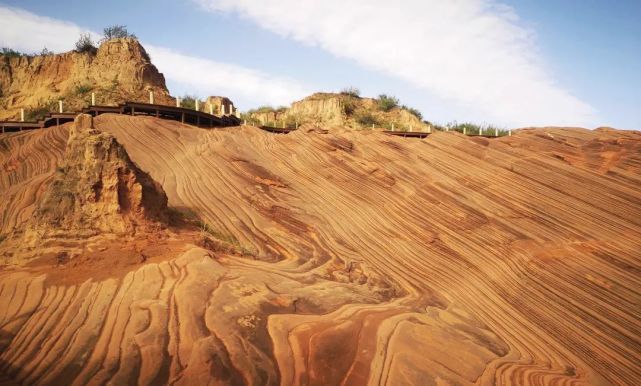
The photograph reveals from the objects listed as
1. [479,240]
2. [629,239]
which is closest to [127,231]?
[479,240]

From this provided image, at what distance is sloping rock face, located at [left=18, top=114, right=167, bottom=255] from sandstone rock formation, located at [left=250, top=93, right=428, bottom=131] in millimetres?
26687

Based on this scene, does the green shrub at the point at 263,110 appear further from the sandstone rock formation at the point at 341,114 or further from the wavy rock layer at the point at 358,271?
the wavy rock layer at the point at 358,271

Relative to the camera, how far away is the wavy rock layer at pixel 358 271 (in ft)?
8.14

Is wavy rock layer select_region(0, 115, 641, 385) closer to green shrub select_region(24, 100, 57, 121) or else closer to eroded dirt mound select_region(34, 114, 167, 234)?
eroded dirt mound select_region(34, 114, 167, 234)

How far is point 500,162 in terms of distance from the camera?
295 inches

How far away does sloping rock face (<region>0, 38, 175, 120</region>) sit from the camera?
26.4 m

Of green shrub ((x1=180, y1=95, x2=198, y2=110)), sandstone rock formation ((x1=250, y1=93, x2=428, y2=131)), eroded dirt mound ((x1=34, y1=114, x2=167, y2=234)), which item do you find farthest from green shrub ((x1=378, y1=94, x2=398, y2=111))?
eroded dirt mound ((x1=34, y1=114, x2=167, y2=234))

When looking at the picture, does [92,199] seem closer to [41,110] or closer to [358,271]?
[358,271]

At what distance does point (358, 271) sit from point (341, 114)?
1103 inches

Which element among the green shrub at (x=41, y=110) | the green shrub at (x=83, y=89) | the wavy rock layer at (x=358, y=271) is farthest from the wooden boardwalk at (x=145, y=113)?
the green shrub at (x=83, y=89)

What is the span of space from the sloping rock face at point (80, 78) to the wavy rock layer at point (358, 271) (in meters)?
19.5

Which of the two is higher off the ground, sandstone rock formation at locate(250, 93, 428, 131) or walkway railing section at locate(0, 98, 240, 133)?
sandstone rock formation at locate(250, 93, 428, 131)

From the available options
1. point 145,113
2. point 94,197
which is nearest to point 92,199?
point 94,197

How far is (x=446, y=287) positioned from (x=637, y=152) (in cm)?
598
